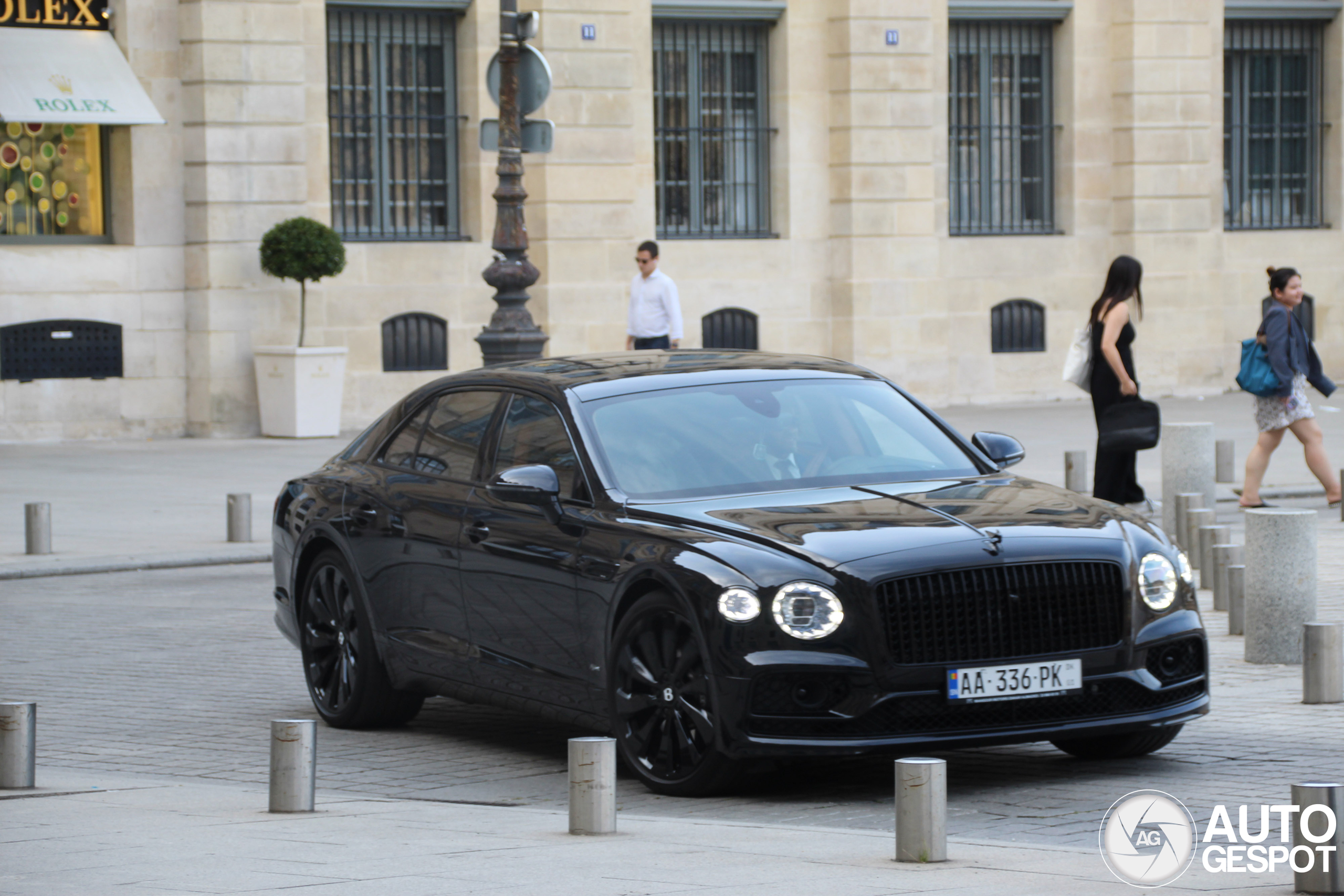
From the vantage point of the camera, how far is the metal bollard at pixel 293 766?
6.73 meters

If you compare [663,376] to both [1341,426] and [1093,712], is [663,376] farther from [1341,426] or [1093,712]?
[1341,426]

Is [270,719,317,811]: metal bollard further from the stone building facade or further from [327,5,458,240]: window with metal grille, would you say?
[327,5,458,240]: window with metal grille

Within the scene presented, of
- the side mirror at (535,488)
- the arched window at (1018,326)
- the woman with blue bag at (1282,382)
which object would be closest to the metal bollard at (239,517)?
the woman with blue bag at (1282,382)

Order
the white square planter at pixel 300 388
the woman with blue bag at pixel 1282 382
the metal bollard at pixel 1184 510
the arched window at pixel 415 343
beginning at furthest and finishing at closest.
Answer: the arched window at pixel 415 343 → the white square planter at pixel 300 388 → the woman with blue bag at pixel 1282 382 → the metal bollard at pixel 1184 510

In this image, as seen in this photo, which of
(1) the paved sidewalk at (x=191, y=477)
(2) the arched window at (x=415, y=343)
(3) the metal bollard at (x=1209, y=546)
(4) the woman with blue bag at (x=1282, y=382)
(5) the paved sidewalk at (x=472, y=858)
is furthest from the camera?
(2) the arched window at (x=415, y=343)

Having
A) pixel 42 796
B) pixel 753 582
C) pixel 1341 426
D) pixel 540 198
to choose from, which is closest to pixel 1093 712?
pixel 753 582

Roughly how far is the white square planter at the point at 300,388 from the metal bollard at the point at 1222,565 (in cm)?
1349

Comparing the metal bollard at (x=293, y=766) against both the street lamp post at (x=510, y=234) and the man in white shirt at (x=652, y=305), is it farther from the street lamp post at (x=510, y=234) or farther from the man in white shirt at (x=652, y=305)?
the man in white shirt at (x=652, y=305)

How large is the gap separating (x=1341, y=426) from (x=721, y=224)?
25.7 ft

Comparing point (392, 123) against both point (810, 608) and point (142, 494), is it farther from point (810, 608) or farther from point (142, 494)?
point (810, 608)

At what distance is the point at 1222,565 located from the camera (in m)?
11.0

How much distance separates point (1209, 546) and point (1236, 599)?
125 cm

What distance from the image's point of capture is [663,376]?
8.27 meters

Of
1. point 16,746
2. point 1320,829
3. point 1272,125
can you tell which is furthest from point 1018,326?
point 1320,829
